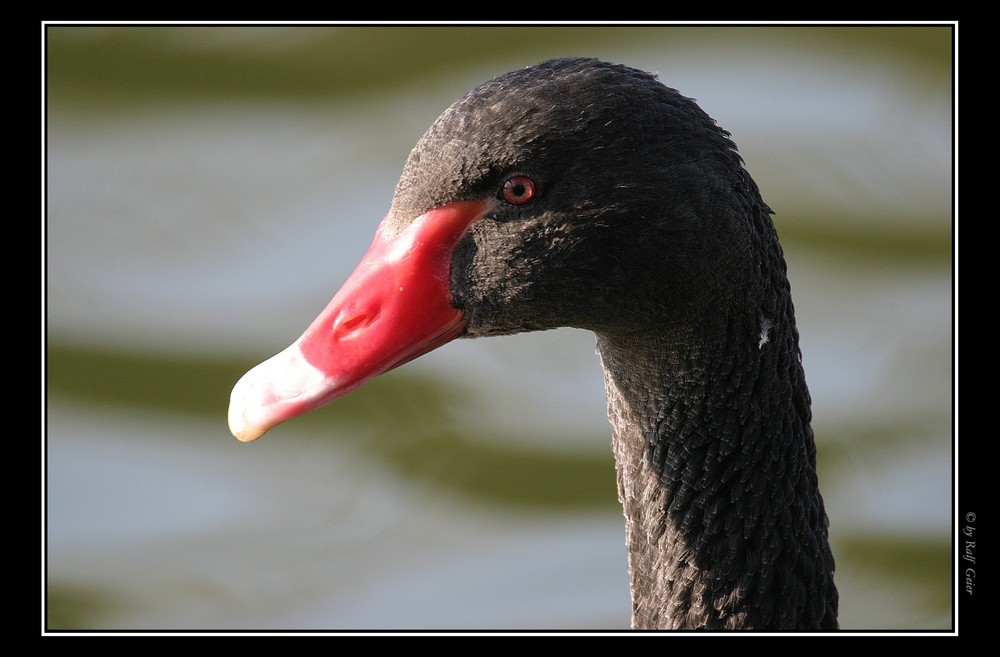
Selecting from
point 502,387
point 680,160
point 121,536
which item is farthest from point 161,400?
point 680,160

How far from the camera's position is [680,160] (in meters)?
3.47

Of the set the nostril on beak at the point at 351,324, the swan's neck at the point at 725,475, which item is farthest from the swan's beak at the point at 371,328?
the swan's neck at the point at 725,475

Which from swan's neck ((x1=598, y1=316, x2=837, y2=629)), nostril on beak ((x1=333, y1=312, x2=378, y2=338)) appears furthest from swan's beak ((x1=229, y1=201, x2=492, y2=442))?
swan's neck ((x1=598, y1=316, x2=837, y2=629))

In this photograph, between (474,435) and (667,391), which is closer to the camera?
(667,391)

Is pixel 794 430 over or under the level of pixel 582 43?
under

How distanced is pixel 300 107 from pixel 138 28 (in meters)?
1.22

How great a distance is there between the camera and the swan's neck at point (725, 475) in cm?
377

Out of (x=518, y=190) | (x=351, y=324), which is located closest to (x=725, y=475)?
(x=518, y=190)

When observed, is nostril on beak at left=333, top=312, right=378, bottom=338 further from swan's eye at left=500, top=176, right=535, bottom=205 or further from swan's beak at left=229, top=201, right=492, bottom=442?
swan's eye at left=500, top=176, right=535, bottom=205

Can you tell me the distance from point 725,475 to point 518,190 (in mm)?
1071

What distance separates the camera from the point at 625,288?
3.58 meters

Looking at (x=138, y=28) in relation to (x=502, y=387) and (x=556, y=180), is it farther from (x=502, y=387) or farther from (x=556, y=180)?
(x=556, y=180)

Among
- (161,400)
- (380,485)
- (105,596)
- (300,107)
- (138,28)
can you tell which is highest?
(138,28)

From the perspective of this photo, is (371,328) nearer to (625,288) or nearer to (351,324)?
(351,324)
